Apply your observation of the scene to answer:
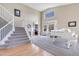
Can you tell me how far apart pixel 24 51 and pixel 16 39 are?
0.30 meters

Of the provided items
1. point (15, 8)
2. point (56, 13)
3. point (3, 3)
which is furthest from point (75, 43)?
point (3, 3)

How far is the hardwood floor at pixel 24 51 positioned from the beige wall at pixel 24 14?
0.46 meters

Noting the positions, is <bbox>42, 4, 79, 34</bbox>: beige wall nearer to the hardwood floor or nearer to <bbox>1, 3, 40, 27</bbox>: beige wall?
<bbox>1, 3, 40, 27</bbox>: beige wall

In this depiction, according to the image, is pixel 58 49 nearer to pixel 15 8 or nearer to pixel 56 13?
pixel 56 13

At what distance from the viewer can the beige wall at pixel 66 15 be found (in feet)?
5.44

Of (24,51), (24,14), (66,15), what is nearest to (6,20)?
(24,14)

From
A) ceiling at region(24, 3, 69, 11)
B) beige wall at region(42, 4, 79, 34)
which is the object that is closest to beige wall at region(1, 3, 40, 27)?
ceiling at region(24, 3, 69, 11)

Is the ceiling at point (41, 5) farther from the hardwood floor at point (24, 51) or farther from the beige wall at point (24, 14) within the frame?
the hardwood floor at point (24, 51)

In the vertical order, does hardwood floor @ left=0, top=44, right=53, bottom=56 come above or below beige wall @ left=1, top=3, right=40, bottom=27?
below

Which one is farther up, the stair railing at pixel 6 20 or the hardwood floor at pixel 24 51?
the stair railing at pixel 6 20

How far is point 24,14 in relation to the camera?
180 cm

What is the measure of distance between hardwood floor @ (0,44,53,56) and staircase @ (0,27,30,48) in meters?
0.08

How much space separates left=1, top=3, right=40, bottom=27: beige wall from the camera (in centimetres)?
171

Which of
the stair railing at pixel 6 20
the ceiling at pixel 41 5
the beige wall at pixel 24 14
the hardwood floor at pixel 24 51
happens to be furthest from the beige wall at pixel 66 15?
the stair railing at pixel 6 20
